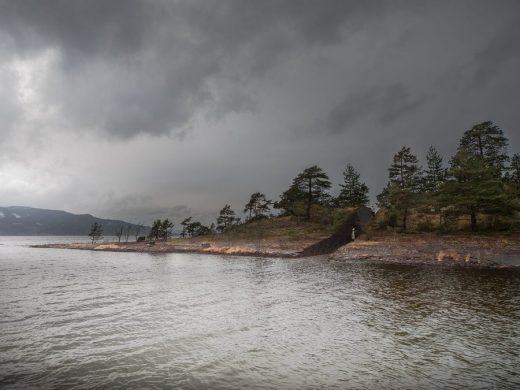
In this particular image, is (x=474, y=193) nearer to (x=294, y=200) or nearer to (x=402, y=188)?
(x=402, y=188)

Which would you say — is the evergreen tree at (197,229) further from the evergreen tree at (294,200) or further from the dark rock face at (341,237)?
the dark rock face at (341,237)

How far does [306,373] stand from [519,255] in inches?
1797

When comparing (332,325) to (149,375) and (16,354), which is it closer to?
(149,375)

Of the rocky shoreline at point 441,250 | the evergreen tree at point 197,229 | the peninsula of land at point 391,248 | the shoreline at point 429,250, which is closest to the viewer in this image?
the rocky shoreline at point 441,250

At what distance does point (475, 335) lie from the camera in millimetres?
14102

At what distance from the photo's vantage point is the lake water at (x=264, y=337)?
10.1 m

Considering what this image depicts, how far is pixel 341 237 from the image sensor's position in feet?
239

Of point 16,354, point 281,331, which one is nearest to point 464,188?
point 281,331

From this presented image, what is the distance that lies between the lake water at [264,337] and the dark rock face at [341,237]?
38879 millimetres

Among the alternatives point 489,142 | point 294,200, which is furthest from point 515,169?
point 294,200

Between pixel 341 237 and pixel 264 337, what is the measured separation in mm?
61679

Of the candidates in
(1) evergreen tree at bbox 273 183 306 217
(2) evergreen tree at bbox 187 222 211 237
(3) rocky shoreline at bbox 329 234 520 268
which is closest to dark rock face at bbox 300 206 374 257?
(3) rocky shoreline at bbox 329 234 520 268

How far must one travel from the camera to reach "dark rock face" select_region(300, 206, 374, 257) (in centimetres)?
6588

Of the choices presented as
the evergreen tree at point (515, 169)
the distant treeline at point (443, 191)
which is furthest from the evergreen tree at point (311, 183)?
the evergreen tree at point (515, 169)
